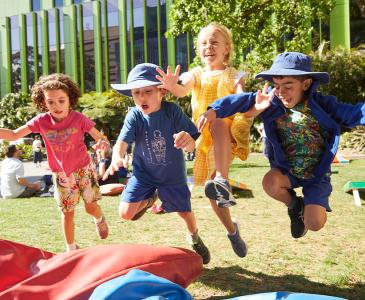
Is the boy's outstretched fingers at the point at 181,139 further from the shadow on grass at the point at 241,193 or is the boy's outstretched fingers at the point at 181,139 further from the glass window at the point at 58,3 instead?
the glass window at the point at 58,3

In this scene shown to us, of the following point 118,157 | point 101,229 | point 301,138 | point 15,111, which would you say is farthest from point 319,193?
point 15,111

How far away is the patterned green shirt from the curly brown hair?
2243 millimetres

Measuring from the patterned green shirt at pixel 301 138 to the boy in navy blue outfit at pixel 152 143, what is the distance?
829mm

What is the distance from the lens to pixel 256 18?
37.8ft

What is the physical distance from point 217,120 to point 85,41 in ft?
119

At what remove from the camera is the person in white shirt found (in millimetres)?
10484

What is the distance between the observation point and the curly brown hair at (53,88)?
4843 mm

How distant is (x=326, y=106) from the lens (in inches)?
158

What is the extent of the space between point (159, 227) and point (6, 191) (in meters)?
5.23

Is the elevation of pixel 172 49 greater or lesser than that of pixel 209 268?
greater

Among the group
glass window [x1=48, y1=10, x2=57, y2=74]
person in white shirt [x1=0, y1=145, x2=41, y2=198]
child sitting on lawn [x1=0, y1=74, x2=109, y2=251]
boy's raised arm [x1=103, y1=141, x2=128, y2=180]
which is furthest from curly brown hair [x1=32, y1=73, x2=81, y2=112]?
glass window [x1=48, y1=10, x2=57, y2=74]

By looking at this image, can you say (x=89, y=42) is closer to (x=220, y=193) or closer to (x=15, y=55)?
(x=15, y=55)

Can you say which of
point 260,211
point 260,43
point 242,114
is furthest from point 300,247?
point 260,43

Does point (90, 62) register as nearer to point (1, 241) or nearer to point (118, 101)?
point (118, 101)
